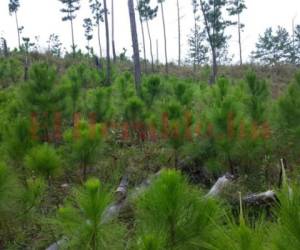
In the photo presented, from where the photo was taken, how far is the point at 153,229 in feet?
6.84

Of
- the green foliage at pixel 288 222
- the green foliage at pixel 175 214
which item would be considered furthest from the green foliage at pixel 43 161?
the green foliage at pixel 288 222

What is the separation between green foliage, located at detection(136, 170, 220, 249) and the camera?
2006 millimetres

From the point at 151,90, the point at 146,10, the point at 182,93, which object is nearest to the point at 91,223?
the point at 182,93

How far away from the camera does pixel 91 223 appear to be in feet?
7.14

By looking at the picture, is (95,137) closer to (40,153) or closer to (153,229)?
(40,153)

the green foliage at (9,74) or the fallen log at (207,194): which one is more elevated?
the green foliage at (9,74)

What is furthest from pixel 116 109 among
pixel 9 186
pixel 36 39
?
pixel 36 39

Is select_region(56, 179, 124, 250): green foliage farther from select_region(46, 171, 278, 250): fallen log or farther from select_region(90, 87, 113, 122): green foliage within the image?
select_region(90, 87, 113, 122): green foliage

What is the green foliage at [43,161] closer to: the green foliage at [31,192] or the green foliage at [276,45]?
the green foliage at [31,192]

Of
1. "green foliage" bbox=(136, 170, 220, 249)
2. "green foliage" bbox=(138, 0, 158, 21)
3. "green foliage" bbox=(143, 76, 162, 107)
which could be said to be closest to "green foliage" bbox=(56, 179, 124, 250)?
"green foliage" bbox=(136, 170, 220, 249)

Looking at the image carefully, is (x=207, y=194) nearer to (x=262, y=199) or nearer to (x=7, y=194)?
(x=262, y=199)

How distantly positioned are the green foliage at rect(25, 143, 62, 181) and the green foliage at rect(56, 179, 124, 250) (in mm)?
1475

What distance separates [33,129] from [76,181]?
855 millimetres

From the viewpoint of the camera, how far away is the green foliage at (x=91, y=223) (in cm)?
212
